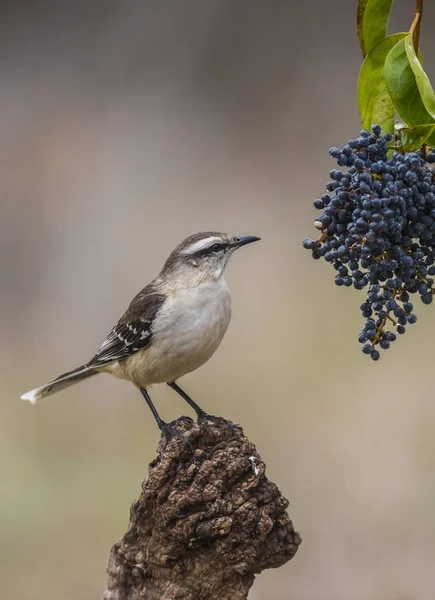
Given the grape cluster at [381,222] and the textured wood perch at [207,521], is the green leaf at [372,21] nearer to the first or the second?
the grape cluster at [381,222]

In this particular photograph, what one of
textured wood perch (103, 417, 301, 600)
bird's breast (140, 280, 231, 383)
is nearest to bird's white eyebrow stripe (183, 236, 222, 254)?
bird's breast (140, 280, 231, 383)

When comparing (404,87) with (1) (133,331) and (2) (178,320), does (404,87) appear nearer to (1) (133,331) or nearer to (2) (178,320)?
(2) (178,320)

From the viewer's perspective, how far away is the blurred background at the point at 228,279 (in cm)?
665

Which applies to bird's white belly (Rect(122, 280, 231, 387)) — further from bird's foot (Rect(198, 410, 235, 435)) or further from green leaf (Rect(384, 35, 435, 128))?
green leaf (Rect(384, 35, 435, 128))

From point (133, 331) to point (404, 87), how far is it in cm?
262

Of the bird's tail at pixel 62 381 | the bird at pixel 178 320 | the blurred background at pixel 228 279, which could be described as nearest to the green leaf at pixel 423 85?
the bird at pixel 178 320

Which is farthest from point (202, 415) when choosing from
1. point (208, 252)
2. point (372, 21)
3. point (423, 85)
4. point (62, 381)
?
point (423, 85)

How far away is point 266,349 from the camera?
7820 mm

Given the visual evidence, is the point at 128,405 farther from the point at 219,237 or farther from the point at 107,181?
the point at 219,237

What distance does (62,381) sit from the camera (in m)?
5.45

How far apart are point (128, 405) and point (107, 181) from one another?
2591 millimetres

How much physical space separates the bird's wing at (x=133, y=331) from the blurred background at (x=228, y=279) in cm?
208

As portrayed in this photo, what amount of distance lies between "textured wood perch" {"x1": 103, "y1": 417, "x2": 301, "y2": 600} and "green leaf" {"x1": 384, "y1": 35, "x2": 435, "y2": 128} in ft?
4.76

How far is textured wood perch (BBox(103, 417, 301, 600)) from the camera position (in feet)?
11.0
